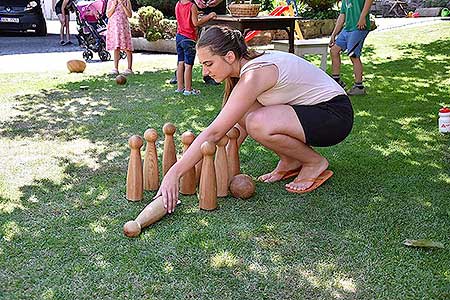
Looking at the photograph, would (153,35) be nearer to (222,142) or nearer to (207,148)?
(222,142)

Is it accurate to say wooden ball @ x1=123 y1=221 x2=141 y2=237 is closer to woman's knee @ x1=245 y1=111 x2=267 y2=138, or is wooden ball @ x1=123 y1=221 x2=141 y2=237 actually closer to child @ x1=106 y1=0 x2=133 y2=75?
woman's knee @ x1=245 y1=111 x2=267 y2=138

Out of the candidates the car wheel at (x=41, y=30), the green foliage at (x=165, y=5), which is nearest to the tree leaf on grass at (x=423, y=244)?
the green foliage at (x=165, y=5)

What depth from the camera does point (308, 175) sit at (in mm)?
3711

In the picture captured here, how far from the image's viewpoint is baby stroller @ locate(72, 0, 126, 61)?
10516mm

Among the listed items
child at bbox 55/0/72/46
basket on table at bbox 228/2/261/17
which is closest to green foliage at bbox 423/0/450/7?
child at bbox 55/0/72/46

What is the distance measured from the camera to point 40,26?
16.7 meters

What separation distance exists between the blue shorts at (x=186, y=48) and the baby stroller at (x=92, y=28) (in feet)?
12.3

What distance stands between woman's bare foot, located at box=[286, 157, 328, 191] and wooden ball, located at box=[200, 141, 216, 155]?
28.8 inches

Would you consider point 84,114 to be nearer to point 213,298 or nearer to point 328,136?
point 328,136

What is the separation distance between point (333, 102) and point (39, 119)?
3341 mm

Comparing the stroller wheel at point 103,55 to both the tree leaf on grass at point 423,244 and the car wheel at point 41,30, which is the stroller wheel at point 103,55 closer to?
the car wheel at point 41,30

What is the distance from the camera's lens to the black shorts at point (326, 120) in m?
3.50

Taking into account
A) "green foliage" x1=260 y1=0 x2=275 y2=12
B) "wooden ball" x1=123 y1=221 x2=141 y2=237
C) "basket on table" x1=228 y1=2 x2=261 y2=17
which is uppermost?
"basket on table" x1=228 y1=2 x2=261 y2=17

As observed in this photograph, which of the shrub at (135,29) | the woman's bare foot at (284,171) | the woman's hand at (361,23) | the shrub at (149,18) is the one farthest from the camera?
the shrub at (135,29)
